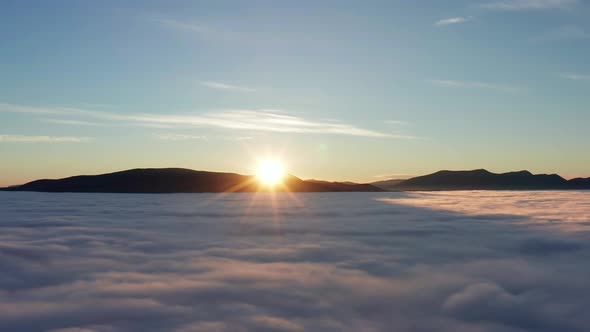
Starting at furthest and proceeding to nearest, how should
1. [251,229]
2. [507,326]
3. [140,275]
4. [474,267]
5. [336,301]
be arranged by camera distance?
1. [251,229]
2. [474,267]
3. [140,275]
4. [336,301]
5. [507,326]

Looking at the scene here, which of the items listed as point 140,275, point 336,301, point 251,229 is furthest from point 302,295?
point 251,229

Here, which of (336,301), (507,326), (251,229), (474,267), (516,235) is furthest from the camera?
(251,229)

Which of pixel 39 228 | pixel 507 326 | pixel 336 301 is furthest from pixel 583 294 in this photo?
pixel 39 228

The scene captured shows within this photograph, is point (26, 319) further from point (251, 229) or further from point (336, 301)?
point (251, 229)

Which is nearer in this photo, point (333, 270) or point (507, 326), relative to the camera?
point (507, 326)

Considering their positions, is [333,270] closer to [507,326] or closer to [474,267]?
[474,267]

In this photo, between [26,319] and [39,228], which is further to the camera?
[39,228]
